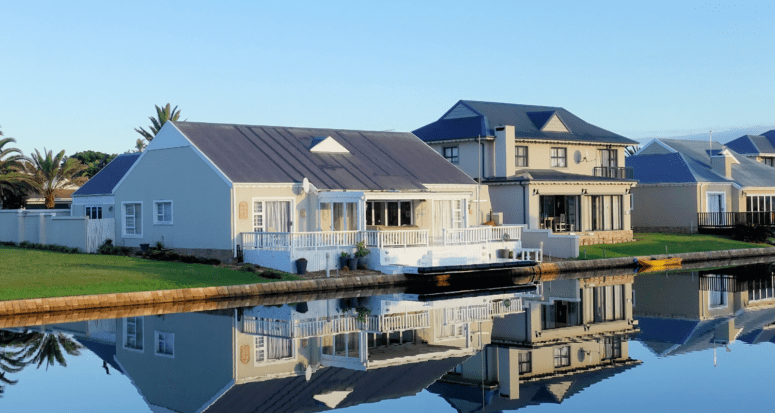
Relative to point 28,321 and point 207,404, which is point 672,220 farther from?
point 207,404

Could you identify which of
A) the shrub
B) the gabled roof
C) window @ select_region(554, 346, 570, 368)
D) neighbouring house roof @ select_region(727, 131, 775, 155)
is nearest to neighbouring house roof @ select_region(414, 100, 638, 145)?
the shrub

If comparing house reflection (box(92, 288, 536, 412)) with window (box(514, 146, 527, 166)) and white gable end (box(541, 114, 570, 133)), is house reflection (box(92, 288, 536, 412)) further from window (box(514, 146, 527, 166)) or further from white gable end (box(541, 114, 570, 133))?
white gable end (box(541, 114, 570, 133))

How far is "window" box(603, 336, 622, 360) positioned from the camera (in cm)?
1805

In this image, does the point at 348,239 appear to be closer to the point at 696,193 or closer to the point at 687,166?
the point at 696,193

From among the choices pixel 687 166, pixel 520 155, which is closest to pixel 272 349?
pixel 520 155

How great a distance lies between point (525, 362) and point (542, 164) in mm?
29235

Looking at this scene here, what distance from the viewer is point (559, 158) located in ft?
152

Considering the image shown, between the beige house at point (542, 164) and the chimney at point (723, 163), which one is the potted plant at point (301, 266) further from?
the chimney at point (723, 163)

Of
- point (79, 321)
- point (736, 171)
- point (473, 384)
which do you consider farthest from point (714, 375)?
point (736, 171)

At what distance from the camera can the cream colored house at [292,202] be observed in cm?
3130

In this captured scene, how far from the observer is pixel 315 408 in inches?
525

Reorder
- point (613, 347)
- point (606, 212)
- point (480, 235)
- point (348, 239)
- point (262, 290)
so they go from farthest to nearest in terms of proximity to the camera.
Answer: point (606, 212)
point (480, 235)
point (348, 239)
point (262, 290)
point (613, 347)

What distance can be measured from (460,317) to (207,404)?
1027 cm

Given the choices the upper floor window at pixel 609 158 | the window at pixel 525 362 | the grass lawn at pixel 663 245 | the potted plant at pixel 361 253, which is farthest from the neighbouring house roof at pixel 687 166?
the window at pixel 525 362
